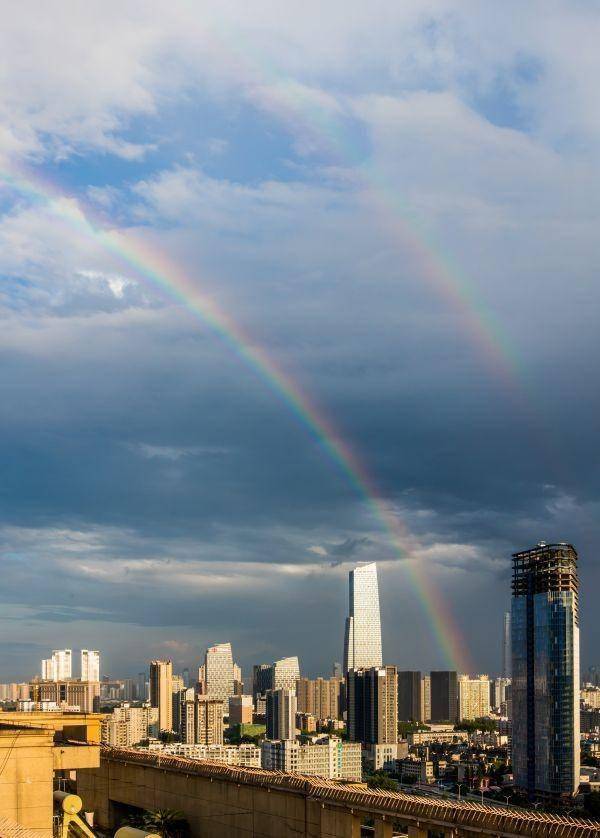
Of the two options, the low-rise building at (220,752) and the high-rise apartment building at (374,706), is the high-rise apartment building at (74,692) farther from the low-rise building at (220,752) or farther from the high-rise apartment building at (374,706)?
the high-rise apartment building at (374,706)

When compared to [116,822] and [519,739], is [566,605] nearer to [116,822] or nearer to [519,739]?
[519,739]

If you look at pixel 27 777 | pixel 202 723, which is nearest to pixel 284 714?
pixel 202 723

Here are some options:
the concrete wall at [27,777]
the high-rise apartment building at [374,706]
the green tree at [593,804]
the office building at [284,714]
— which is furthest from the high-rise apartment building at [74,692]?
the concrete wall at [27,777]

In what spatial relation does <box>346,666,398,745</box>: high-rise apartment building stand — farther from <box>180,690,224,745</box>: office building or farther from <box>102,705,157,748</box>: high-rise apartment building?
<box>102,705,157,748</box>: high-rise apartment building

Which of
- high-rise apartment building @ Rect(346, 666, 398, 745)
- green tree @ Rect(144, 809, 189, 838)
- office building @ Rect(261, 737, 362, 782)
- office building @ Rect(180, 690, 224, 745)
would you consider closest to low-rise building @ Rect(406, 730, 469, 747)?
high-rise apartment building @ Rect(346, 666, 398, 745)

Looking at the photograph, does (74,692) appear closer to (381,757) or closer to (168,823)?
(381,757)

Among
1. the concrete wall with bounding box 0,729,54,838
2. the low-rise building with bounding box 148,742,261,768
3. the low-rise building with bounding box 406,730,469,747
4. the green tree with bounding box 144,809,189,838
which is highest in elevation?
Result: the concrete wall with bounding box 0,729,54,838

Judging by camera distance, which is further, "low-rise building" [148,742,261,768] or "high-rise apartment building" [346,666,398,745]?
"high-rise apartment building" [346,666,398,745]

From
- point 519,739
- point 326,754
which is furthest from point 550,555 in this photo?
point 326,754
